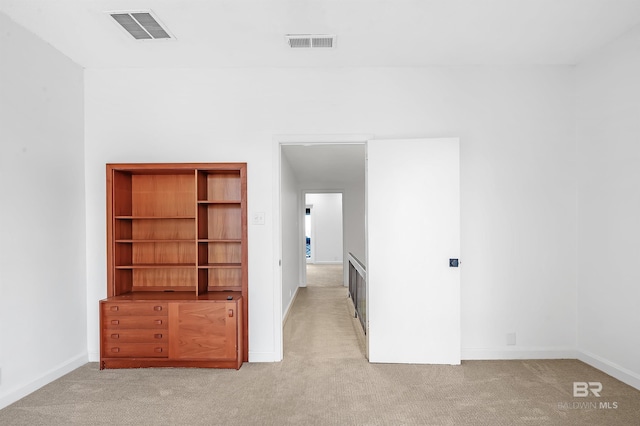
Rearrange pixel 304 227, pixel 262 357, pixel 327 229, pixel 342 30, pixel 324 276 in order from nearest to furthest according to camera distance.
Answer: pixel 342 30 → pixel 262 357 → pixel 304 227 → pixel 324 276 → pixel 327 229

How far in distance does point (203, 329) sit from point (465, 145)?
306 centimetres

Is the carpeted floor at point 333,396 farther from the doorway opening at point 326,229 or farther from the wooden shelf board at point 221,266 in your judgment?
the doorway opening at point 326,229

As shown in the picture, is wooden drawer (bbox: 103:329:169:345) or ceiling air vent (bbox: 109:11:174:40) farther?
wooden drawer (bbox: 103:329:169:345)

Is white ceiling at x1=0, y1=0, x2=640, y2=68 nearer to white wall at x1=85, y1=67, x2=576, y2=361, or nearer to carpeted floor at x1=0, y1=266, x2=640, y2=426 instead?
white wall at x1=85, y1=67, x2=576, y2=361

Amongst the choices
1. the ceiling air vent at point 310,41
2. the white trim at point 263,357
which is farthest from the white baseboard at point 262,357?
the ceiling air vent at point 310,41

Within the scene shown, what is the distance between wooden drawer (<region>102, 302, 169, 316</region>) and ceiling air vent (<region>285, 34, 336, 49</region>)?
257 centimetres

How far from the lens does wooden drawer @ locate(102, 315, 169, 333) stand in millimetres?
3223

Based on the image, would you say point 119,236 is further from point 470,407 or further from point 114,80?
point 470,407

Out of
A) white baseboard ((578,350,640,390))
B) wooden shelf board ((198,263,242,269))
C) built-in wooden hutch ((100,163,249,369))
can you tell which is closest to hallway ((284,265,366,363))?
built-in wooden hutch ((100,163,249,369))

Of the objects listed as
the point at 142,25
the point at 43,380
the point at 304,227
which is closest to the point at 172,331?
the point at 43,380

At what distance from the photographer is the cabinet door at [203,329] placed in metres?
3.21

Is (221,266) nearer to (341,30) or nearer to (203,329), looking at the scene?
(203,329)

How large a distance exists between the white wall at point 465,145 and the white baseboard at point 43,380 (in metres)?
0.19

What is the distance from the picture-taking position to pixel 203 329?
10.5 feet
